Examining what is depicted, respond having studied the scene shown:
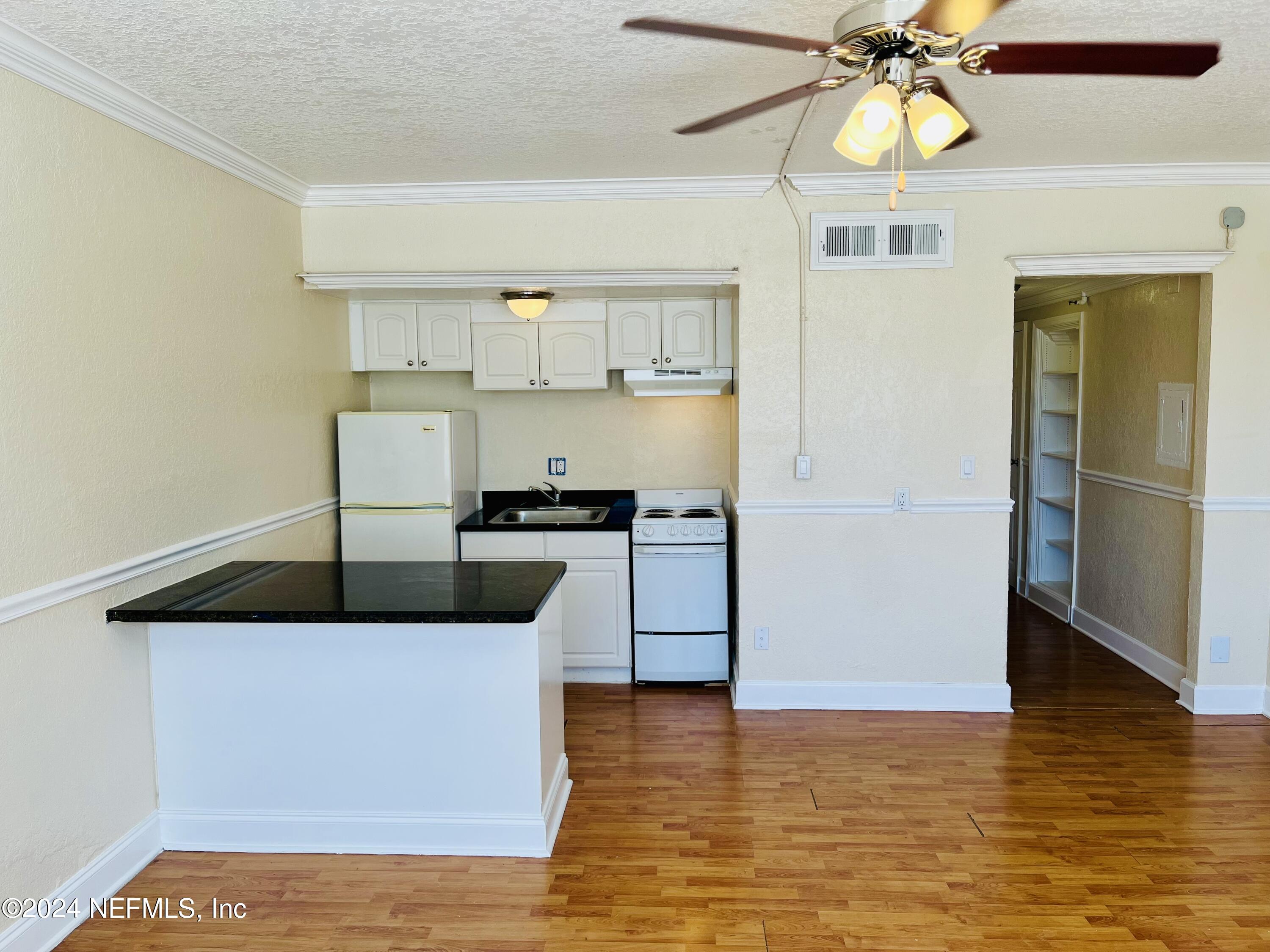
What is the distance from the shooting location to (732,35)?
5.94 ft

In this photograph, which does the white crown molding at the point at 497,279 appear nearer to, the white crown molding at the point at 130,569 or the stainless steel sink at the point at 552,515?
the white crown molding at the point at 130,569

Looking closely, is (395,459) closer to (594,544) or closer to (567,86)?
(594,544)

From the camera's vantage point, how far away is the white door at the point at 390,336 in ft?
15.2

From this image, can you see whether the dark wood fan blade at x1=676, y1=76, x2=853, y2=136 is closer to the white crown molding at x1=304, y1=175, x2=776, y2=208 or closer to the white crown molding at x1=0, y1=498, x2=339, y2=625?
the white crown molding at x1=304, y1=175, x2=776, y2=208

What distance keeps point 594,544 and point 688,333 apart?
1.19 meters

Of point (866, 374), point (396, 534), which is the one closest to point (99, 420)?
point (396, 534)

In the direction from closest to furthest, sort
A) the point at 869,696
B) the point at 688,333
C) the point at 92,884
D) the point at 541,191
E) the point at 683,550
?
the point at 92,884 < the point at 541,191 < the point at 869,696 < the point at 683,550 < the point at 688,333

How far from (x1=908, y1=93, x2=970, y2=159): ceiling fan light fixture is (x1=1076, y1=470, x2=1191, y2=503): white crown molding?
120 inches

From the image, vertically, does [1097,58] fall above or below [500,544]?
above

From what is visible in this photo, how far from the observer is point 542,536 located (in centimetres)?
454

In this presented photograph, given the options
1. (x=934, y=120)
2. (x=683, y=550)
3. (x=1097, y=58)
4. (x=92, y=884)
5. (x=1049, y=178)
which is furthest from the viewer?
(x=683, y=550)

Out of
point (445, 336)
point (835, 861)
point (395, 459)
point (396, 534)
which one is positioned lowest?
point (835, 861)

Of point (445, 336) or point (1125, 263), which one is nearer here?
point (1125, 263)

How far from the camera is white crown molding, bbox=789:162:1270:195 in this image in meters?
3.87
